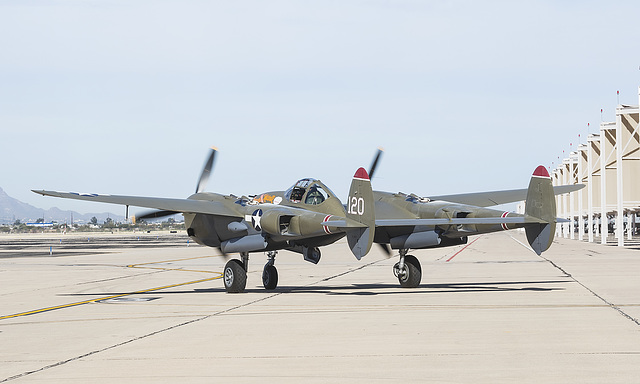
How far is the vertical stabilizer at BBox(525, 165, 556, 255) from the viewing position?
71.6ft

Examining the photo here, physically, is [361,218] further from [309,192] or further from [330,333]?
[330,333]

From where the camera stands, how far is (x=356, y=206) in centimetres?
2153

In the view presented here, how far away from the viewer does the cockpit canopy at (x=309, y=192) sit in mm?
24312

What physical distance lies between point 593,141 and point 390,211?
2508 inches

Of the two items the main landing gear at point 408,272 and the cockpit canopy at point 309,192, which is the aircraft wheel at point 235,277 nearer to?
the cockpit canopy at point 309,192

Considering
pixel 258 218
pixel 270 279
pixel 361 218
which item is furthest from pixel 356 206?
pixel 270 279

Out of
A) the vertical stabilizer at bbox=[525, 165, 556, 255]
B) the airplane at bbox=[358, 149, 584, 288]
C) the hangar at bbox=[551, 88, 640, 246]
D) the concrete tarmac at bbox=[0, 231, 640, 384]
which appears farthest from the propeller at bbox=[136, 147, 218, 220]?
the hangar at bbox=[551, 88, 640, 246]

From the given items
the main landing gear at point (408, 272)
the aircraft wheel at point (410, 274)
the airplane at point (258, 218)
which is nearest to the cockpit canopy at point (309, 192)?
the airplane at point (258, 218)

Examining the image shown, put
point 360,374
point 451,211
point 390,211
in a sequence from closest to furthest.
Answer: point 360,374
point 451,211
point 390,211

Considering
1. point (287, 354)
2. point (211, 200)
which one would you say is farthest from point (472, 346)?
point (211, 200)

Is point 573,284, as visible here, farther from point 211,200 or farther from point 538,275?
point 211,200

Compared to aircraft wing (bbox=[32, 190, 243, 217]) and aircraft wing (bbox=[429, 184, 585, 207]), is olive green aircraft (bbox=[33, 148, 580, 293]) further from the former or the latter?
aircraft wing (bbox=[429, 184, 585, 207])

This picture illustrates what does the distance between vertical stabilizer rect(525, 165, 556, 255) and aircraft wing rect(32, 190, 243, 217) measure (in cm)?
886

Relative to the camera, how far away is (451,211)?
78.7ft
